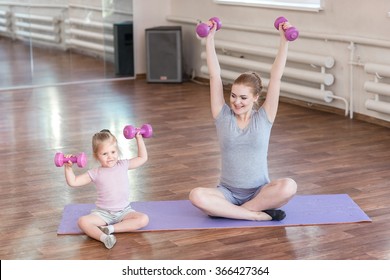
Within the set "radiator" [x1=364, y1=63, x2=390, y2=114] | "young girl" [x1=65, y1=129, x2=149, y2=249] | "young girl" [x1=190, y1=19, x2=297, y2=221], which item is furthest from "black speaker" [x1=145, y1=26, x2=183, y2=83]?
"young girl" [x1=65, y1=129, x2=149, y2=249]

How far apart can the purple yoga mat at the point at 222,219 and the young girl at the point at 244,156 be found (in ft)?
0.19

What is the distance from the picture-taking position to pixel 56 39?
25.9 feet

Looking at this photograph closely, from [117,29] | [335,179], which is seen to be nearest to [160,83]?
[117,29]

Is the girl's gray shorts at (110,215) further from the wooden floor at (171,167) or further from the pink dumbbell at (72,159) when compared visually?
the pink dumbbell at (72,159)

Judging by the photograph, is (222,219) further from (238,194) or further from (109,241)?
(109,241)

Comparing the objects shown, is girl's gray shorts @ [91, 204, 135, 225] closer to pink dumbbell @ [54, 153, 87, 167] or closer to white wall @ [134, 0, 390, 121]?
pink dumbbell @ [54, 153, 87, 167]

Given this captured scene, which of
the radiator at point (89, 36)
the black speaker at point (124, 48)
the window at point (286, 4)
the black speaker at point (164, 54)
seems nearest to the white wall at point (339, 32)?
the window at point (286, 4)

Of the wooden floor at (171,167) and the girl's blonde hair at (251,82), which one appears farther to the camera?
the girl's blonde hair at (251,82)

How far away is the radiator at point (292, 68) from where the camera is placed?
6.46 m

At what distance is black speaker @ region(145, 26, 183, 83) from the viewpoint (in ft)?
26.5

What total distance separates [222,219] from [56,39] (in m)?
4.54

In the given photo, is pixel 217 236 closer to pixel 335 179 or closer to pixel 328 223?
pixel 328 223

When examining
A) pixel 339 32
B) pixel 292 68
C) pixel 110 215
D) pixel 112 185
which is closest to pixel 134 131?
pixel 112 185

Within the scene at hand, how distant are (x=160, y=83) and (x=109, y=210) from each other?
4.60 metres
